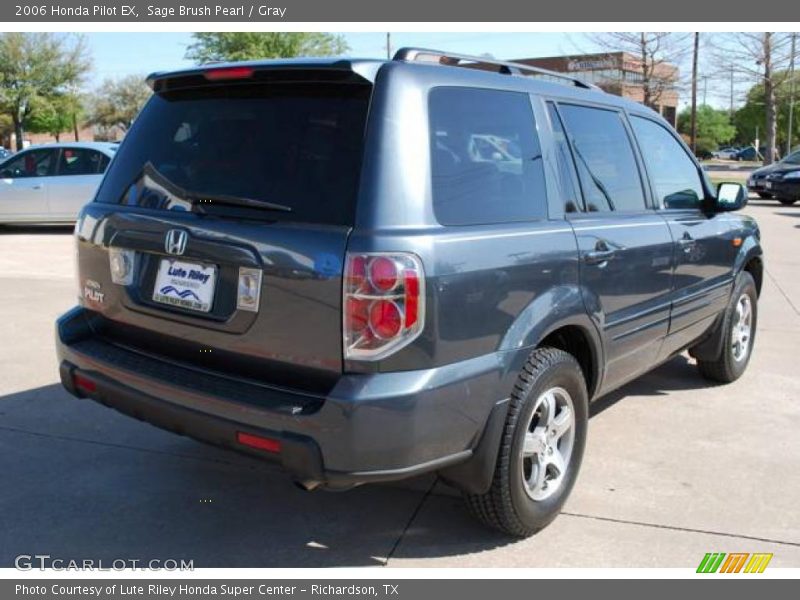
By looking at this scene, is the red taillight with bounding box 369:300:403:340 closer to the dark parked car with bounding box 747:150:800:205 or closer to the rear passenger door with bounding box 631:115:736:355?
the rear passenger door with bounding box 631:115:736:355

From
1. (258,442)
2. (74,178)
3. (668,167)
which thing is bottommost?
(258,442)

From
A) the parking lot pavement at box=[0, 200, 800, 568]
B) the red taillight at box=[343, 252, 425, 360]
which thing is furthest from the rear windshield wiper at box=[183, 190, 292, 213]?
the parking lot pavement at box=[0, 200, 800, 568]

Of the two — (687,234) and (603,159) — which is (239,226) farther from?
(687,234)

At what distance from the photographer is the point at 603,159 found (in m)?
3.97

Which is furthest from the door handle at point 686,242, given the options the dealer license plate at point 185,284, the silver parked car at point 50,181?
the silver parked car at point 50,181

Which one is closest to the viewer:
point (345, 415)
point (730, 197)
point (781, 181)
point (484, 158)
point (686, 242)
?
point (345, 415)

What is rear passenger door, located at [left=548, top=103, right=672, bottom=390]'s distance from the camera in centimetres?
361

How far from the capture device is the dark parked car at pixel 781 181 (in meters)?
21.0

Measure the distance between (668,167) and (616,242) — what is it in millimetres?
1241

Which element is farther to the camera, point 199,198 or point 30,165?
point 30,165

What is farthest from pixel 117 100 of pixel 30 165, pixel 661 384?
pixel 661 384

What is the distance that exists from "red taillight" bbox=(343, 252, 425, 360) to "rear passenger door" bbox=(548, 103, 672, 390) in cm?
113

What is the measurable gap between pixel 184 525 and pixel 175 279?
1.15 m

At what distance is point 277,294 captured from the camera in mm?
2770
